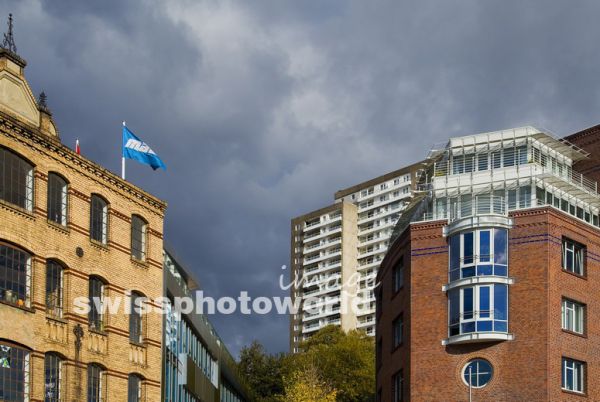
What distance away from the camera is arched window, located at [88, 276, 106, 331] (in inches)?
1630

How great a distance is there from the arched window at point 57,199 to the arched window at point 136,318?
539 centimetres

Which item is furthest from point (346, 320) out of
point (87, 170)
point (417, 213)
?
point (87, 170)

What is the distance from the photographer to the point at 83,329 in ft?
133

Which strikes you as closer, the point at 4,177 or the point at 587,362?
the point at 4,177

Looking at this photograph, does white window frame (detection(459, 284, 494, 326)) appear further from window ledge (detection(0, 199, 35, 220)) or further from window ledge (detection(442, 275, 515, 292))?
window ledge (detection(0, 199, 35, 220))

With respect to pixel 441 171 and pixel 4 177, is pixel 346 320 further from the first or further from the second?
pixel 4 177

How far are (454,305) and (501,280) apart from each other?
3089 millimetres

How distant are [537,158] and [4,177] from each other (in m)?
35.1

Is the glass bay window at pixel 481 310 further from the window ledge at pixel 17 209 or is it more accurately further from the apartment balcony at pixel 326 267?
the apartment balcony at pixel 326 267

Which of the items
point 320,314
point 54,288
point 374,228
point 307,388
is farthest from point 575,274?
point 374,228

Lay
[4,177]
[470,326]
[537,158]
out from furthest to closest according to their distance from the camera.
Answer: [537,158]
[470,326]
[4,177]

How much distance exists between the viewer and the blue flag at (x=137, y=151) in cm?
4406

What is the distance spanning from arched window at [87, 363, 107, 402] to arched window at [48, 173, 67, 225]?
5.87 meters

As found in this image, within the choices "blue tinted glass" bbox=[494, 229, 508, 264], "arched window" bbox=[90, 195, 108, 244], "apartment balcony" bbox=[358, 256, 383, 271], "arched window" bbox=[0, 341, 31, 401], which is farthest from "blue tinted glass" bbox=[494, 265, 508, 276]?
"apartment balcony" bbox=[358, 256, 383, 271]
